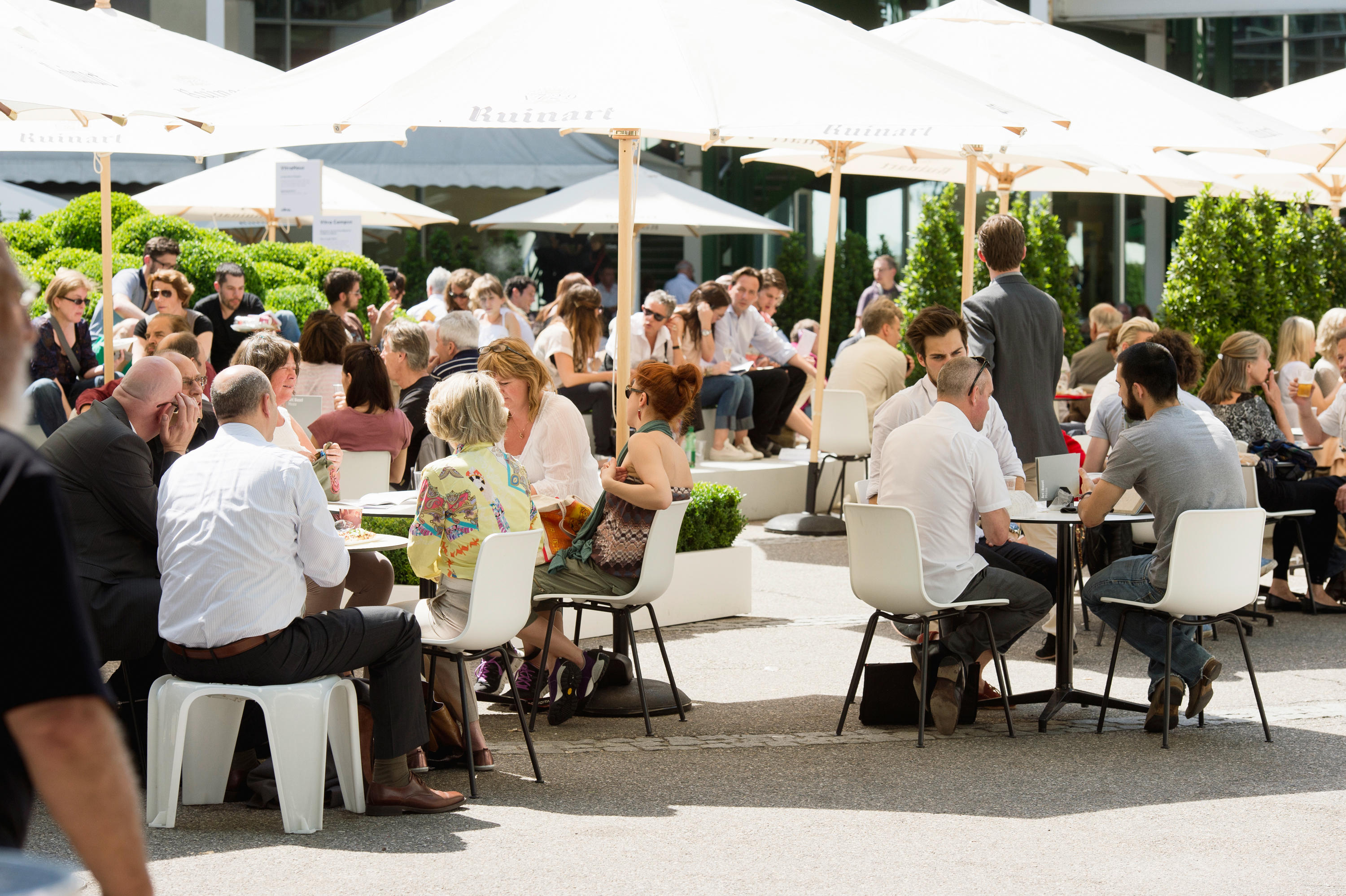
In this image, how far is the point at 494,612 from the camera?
16.9 feet

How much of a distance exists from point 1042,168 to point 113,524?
304 inches

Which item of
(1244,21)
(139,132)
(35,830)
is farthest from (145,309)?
(1244,21)

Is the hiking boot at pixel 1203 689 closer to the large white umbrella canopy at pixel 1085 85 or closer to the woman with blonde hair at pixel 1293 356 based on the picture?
the large white umbrella canopy at pixel 1085 85

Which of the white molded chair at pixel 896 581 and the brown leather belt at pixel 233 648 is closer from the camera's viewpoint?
the brown leather belt at pixel 233 648

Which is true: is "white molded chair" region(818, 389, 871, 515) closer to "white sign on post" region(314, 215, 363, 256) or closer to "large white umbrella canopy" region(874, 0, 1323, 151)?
"large white umbrella canopy" region(874, 0, 1323, 151)

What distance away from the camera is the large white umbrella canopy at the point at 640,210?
15.6m

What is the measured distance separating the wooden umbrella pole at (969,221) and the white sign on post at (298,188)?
17.3 ft

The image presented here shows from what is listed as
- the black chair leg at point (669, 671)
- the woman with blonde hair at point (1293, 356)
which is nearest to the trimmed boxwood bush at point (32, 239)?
the black chair leg at point (669, 671)

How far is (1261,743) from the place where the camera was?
5.77 meters

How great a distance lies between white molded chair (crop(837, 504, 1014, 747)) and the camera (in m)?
5.64

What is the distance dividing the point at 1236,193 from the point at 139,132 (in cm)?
826

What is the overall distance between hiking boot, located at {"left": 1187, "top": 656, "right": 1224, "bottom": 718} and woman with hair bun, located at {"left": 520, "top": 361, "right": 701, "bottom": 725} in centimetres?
217

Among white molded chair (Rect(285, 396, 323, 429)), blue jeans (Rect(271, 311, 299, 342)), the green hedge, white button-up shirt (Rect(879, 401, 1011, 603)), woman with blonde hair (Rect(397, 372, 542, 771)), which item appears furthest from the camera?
blue jeans (Rect(271, 311, 299, 342))

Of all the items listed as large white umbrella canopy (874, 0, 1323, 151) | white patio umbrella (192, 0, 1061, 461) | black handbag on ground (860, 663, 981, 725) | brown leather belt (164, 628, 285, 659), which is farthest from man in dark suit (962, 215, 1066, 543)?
brown leather belt (164, 628, 285, 659)
